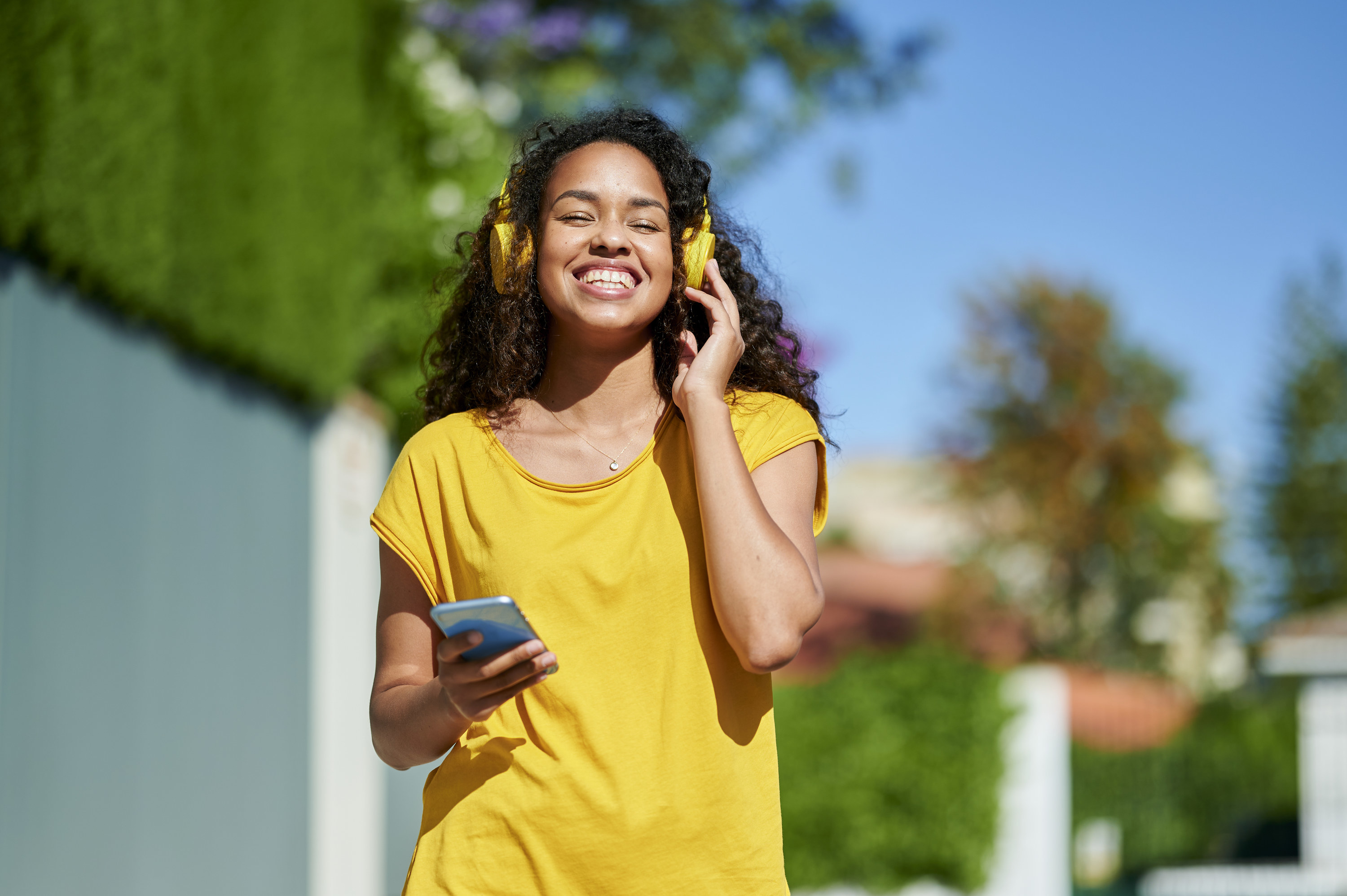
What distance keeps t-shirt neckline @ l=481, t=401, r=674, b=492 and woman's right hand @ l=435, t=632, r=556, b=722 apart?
0.79 feet

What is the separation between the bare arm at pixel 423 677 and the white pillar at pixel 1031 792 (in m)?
6.81

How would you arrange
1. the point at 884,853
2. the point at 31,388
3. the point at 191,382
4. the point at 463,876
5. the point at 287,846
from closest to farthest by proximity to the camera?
the point at 463,876, the point at 31,388, the point at 191,382, the point at 287,846, the point at 884,853

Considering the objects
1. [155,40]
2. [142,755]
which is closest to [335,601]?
[142,755]

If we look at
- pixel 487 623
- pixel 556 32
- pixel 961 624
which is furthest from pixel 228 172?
pixel 961 624

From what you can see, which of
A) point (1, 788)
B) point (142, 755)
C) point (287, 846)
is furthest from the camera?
point (287, 846)

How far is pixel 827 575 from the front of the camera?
27.1m

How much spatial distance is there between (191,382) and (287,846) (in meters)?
Result: 1.93

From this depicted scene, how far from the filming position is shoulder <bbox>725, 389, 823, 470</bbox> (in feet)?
6.15

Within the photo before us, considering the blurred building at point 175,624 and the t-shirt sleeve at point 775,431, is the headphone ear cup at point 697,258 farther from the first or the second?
the blurred building at point 175,624

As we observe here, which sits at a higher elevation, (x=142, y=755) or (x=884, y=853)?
(x=142, y=755)

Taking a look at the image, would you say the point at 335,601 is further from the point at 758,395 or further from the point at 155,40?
the point at 758,395

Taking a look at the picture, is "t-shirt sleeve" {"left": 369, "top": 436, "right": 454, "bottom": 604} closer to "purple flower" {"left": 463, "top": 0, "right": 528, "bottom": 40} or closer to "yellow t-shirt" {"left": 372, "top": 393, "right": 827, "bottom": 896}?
"yellow t-shirt" {"left": 372, "top": 393, "right": 827, "bottom": 896}

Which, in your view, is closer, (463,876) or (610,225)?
(463,876)

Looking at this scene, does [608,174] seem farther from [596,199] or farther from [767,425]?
[767,425]
